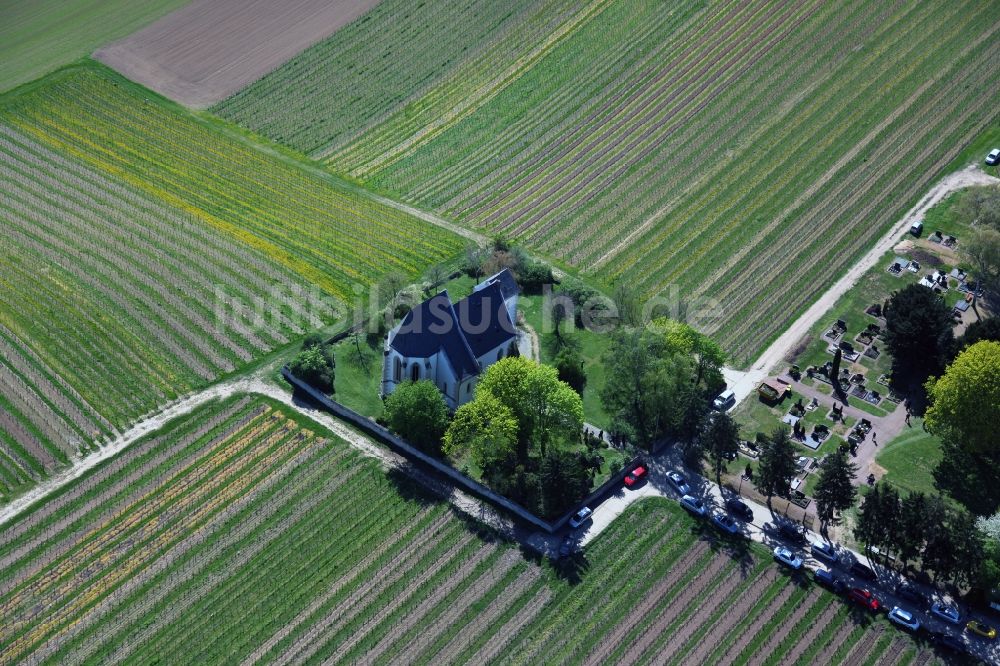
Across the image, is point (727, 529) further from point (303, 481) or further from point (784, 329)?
point (303, 481)

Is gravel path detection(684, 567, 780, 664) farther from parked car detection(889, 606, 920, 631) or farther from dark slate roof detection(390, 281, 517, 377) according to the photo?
dark slate roof detection(390, 281, 517, 377)

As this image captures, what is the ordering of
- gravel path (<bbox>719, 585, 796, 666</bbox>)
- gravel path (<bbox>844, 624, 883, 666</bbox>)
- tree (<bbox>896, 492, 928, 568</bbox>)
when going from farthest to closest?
tree (<bbox>896, 492, 928, 568</bbox>), gravel path (<bbox>719, 585, 796, 666</bbox>), gravel path (<bbox>844, 624, 883, 666</bbox>)

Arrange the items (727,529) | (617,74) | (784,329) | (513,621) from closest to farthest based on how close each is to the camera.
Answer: (513,621) → (727,529) → (784,329) → (617,74)

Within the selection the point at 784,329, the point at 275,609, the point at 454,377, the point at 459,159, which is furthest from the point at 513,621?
the point at 459,159

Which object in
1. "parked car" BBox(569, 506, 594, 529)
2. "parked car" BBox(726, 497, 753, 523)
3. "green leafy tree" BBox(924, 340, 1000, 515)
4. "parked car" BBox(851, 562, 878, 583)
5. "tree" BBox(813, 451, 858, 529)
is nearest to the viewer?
"parked car" BBox(851, 562, 878, 583)

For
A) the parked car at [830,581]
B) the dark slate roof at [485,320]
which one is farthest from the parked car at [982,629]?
the dark slate roof at [485,320]

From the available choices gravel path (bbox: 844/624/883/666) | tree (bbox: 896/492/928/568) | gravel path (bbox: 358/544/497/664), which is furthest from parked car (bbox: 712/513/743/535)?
gravel path (bbox: 358/544/497/664)
